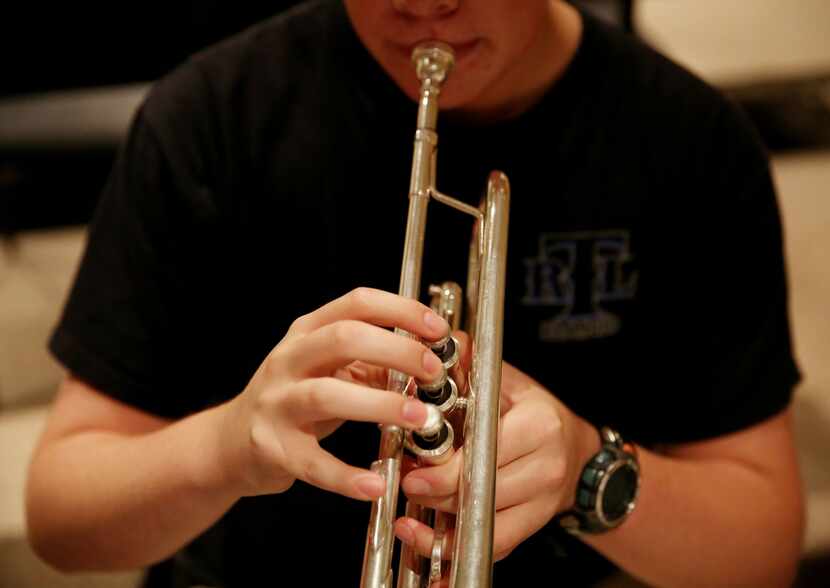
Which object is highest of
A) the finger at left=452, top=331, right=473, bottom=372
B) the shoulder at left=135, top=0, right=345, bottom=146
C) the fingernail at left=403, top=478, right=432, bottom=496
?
the shoulder at left=135, top=0, right=345, bottom=146

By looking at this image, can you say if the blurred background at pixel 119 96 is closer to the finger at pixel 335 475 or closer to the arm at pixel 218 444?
the arm at pixel 218 444

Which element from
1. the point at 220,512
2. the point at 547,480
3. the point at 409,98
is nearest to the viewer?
the point at 547,480

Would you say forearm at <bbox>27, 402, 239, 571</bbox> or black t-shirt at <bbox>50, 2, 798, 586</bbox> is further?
black t-shirt at <bbox>50, 2, 798, 586</bbox>

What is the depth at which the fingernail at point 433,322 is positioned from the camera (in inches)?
19.4

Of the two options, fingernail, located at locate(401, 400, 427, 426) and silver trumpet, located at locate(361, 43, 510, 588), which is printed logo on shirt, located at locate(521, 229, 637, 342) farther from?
fingernail, located at locate(401, 400, 427, 426)

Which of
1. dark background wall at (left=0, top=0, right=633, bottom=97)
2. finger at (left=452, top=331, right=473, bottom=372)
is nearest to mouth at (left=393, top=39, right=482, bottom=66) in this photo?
finger at (left=452, top=331, right=473, bottom=372)

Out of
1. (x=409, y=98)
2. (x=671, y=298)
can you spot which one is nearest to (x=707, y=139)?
(x=671, y=298)

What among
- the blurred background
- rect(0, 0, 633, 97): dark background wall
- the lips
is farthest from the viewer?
rect(0, 0, 633, 97): dark background wall

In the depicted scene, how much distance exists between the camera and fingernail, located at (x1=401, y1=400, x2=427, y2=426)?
47cm

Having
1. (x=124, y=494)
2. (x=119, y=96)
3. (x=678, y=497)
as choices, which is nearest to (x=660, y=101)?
(x=678, y=497)

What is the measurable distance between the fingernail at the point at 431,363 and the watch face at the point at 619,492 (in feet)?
0.85

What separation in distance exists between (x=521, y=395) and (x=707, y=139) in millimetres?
398

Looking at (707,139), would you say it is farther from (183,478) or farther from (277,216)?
(183,478)

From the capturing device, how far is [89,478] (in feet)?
2.49
